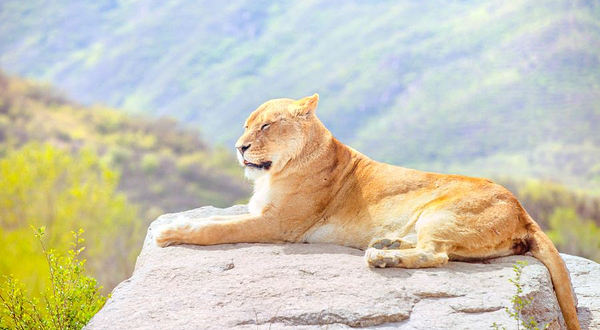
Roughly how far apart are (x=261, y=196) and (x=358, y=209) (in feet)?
3.08

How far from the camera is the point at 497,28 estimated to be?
28.8 metres

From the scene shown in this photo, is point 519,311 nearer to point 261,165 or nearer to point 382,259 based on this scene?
point 382,259

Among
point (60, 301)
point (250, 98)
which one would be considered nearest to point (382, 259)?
point (60, 301)

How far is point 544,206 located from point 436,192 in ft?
65.2

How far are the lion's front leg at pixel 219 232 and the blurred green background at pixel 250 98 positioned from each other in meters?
7.77

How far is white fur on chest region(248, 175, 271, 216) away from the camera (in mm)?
6812

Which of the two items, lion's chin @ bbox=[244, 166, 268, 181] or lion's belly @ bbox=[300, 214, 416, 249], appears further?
lion's chin @ bbox=[244, 166, 268, 181]

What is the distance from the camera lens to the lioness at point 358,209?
19.8 ft

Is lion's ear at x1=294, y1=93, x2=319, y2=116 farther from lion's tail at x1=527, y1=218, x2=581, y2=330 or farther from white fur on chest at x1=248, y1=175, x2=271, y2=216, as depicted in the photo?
lion's tail at x1=527, y1=218, x2=581, y2=330

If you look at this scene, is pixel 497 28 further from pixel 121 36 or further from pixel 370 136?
pixel 121 36

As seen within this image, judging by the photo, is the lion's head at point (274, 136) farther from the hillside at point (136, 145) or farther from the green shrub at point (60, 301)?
the hillside at point (136, 145)

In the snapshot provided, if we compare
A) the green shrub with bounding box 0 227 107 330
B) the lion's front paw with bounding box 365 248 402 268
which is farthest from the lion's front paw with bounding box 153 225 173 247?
the lion's front paw with bounding box 365 248 402 268

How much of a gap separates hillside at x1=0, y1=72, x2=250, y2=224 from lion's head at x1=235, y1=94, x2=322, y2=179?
1896 cm

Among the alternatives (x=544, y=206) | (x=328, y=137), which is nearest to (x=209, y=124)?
(x=544, y=206)
